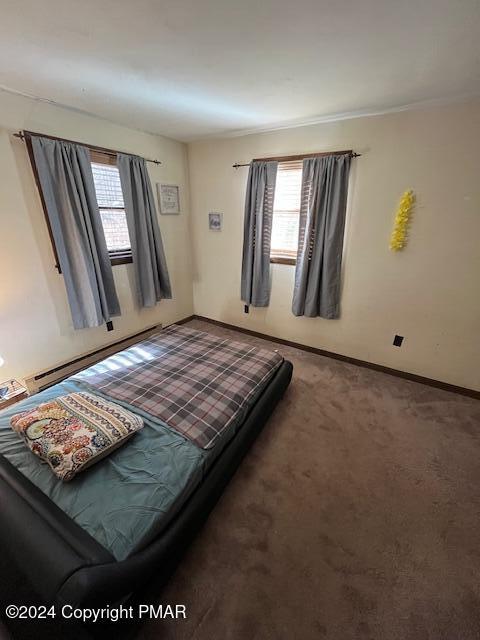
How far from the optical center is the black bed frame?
76 centimetres

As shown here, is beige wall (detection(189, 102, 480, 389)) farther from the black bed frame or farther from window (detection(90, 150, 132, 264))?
the black bed frame

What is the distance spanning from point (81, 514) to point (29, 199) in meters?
2.27

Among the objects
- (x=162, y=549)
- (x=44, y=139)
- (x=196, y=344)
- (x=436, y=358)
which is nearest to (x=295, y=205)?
(x=196, y=344)

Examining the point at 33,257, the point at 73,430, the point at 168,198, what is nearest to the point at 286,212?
the point at 168,198

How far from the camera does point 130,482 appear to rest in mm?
1137

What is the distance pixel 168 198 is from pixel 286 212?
57.6 inches

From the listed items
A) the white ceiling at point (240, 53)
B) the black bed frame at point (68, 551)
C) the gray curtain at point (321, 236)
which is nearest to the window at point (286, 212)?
the gray curtain at point (321, 236)

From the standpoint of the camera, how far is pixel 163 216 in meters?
3.16

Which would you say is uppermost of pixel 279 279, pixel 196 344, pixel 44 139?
pixel 44 139

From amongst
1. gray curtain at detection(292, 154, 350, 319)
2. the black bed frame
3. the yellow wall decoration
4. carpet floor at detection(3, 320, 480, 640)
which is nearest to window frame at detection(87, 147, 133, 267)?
gray curtain at detection(292, 154, 350, 319)

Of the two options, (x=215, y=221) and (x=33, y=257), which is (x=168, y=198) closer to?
(x=215, y=221)

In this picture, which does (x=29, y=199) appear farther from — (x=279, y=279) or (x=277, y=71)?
(x=279, y=279)

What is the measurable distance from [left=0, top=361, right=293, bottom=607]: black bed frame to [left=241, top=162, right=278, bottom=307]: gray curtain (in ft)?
7.55

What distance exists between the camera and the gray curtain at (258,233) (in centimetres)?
274
